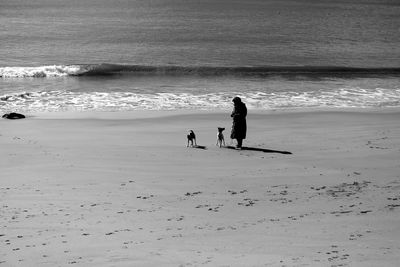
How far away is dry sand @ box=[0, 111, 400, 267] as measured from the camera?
823 centimetres

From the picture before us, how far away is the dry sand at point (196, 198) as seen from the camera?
8234 mm

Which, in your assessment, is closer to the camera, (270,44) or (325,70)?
(325,70)

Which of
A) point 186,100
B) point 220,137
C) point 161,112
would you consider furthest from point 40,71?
point 220,137

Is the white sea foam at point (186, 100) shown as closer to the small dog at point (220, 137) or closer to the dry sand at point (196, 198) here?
the dry sand at point (196, 198)

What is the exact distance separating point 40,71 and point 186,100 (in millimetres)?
11210

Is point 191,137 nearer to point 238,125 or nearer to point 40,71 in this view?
point 238,125

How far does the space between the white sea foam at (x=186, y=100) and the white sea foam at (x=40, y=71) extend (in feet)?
19.4

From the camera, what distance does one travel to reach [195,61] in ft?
120

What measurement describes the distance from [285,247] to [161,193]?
3237 millimetres

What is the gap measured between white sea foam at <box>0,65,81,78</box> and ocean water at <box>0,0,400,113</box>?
6 centimetres

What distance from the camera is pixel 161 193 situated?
10.9 m

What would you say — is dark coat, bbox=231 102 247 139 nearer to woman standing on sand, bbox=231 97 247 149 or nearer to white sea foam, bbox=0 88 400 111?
woman standing on sand, bbox=231 97 247 149

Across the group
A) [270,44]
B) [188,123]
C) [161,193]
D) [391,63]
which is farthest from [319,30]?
[161,193]

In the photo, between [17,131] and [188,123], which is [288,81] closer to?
[188,123]
